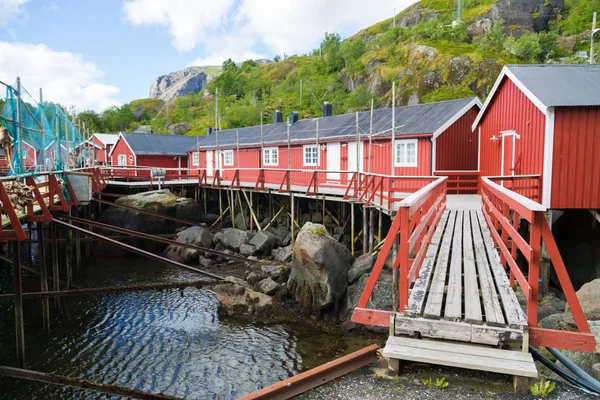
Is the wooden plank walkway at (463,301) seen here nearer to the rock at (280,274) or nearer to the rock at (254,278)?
the rock at (280,274)

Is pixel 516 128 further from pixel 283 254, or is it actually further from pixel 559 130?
pixel 283 254

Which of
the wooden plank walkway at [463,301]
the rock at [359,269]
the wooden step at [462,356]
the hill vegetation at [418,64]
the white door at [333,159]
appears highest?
the hill vegetation at [418,64]

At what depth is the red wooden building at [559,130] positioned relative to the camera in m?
10.7

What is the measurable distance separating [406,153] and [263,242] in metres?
7.24

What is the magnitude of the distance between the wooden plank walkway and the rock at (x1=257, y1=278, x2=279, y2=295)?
23.3 ft

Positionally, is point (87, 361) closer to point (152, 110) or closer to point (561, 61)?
point (561, 61)

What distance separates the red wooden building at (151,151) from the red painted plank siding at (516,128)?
2625 centimetres

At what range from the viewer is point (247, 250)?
19.2 meters

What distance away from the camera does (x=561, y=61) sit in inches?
1357

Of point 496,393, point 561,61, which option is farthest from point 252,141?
point 496,393

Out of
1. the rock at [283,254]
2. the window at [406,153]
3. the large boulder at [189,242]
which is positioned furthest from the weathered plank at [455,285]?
the large boulder at [189,242]

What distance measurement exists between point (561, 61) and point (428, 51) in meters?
10.6

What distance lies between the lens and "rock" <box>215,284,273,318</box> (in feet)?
41.3

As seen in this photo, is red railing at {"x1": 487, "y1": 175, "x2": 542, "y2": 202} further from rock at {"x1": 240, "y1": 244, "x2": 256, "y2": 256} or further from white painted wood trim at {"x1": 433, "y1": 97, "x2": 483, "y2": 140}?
rock at {"x1": 240, "y1": 244, "x2": 256, "y2": 256}
